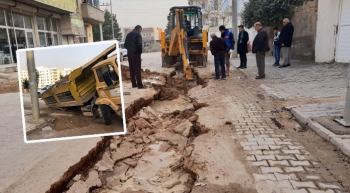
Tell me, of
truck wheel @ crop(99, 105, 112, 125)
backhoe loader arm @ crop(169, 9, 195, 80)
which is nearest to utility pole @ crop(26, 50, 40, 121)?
truck wheel @ crop(99, 105, 112, 125)

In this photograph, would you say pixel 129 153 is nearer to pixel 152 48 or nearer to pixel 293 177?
pixel 293 177

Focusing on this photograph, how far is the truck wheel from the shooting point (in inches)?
73.4

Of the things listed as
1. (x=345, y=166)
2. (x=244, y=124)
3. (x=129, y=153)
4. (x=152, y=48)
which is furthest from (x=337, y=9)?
(x=152, y=48)

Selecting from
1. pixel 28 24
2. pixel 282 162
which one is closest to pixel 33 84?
pixel 282 162

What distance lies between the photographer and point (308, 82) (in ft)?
23.2

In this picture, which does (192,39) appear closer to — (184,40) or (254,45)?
(184,40)

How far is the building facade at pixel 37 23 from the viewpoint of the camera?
39.6 feet

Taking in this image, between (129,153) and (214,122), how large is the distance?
1538 millimetres

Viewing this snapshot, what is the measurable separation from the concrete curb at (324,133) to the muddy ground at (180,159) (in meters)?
0.07

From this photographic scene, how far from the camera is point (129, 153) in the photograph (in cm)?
421

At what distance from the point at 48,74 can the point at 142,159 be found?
2.80 metres

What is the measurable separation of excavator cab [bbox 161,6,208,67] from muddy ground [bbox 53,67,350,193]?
6925 millimetres

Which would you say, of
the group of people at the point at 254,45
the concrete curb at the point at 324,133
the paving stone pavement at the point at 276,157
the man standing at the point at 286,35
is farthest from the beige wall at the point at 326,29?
the concrete curb at the point at 324,133

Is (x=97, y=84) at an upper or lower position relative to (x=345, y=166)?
upper
